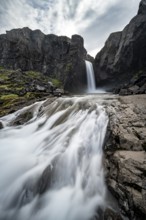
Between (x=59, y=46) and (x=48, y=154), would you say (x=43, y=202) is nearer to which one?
(x=48, y=154)

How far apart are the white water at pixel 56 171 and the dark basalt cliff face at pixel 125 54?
35.5 m

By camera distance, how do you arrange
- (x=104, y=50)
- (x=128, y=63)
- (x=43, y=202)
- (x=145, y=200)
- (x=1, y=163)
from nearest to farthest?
1. (x=145, y=200)
2. (x=43, y=202)
3. (x=1, y=163)
4. (x=128, y=63)
5. (x=104, y=50)

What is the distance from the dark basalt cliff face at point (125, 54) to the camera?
122ft

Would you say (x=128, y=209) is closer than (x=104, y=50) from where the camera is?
Yes

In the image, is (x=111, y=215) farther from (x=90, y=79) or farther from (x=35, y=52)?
(x=35, y=52)

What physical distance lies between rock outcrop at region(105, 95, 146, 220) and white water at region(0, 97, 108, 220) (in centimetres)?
60

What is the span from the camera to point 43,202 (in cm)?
492

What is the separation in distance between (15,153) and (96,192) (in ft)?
15.5

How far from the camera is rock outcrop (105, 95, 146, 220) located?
3.95m

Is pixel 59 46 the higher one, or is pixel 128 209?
pixel 59 46

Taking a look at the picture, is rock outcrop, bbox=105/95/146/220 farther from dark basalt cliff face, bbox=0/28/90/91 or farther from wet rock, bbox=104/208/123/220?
dark basalt cliff face, bbox=0/28/90/91

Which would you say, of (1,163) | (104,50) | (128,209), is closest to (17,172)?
(1,163)

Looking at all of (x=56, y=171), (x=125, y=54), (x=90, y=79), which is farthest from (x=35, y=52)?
(x=56, y=171)

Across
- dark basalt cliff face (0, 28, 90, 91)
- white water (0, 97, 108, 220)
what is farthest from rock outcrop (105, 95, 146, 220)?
dark basalt cliff face (0, 28, 90, 91)
